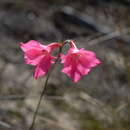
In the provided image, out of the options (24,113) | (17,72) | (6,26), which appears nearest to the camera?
(24,113)

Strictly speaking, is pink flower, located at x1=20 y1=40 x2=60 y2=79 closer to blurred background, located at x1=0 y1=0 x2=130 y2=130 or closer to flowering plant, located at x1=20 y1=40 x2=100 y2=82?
flowering plant, located at x1=20 y1=40 x2=100 y2=82

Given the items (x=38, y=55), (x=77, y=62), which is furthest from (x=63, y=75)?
(x=77, y=62)

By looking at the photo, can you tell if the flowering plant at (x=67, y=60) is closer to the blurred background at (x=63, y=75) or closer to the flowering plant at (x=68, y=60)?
the flowering plant at (x=68, y=60)

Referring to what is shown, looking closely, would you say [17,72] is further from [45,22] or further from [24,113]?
[45,22]

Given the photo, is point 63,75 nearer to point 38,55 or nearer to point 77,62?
point 38,55

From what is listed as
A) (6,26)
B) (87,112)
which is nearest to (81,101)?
(87,112)

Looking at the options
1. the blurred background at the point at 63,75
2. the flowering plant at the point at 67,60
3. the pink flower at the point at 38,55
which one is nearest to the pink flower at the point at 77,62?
the flowering plant at the point at 67,60

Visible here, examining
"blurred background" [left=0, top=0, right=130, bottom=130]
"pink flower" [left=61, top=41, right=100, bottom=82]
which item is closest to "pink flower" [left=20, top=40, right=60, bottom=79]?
"pink flower" [left=61, top=41, right=100, bottom=82]
